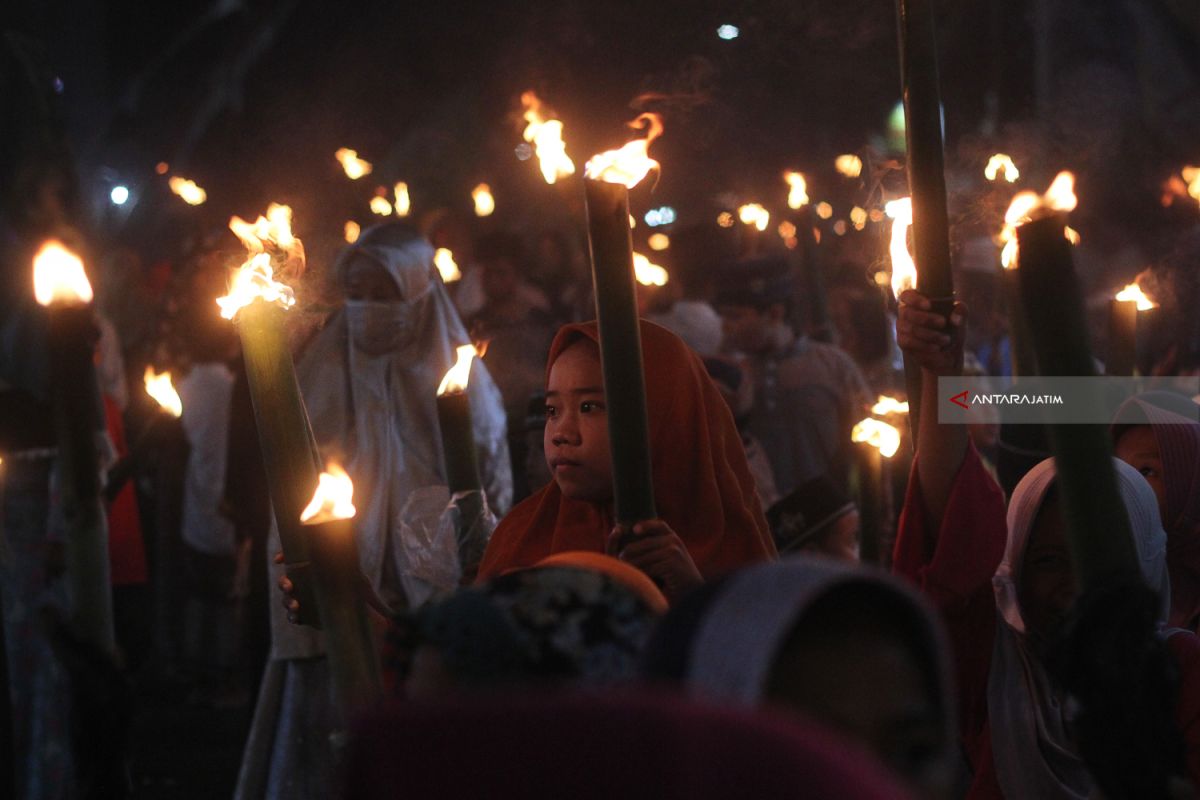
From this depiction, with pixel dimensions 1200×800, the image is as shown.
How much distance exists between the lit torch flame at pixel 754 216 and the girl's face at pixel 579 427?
20.2ft

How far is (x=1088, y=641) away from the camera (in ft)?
5.96

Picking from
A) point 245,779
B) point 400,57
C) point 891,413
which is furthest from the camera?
point 400,57

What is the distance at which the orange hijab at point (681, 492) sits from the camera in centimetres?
292

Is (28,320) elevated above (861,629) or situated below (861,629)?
above

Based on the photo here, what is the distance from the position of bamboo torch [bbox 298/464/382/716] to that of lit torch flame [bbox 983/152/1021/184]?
2136 millimetres

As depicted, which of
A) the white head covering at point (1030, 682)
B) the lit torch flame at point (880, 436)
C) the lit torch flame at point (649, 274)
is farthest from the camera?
the lit torch flame at point (649, 274)

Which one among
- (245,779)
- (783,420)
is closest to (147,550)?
(783,420)

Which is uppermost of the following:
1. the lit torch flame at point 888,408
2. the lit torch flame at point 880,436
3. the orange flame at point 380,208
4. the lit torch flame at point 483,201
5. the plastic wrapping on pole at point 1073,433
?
the lit torch flame at point 483,201

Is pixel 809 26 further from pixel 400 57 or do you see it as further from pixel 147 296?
pixel 400 57

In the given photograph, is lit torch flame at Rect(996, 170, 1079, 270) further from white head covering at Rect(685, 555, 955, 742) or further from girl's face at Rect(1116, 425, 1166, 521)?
girl's face at Rect(1116, 425, 1166, 521)

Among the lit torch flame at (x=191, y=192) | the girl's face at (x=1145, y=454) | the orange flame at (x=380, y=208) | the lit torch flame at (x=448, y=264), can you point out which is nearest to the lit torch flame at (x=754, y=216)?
the lit torch flame at (x=448, y=264)

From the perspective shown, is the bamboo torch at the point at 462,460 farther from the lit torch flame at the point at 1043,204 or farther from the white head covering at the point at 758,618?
the white head covering at the point at 758,618

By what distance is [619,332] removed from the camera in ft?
7.52

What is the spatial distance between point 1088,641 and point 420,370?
14.3 feet
